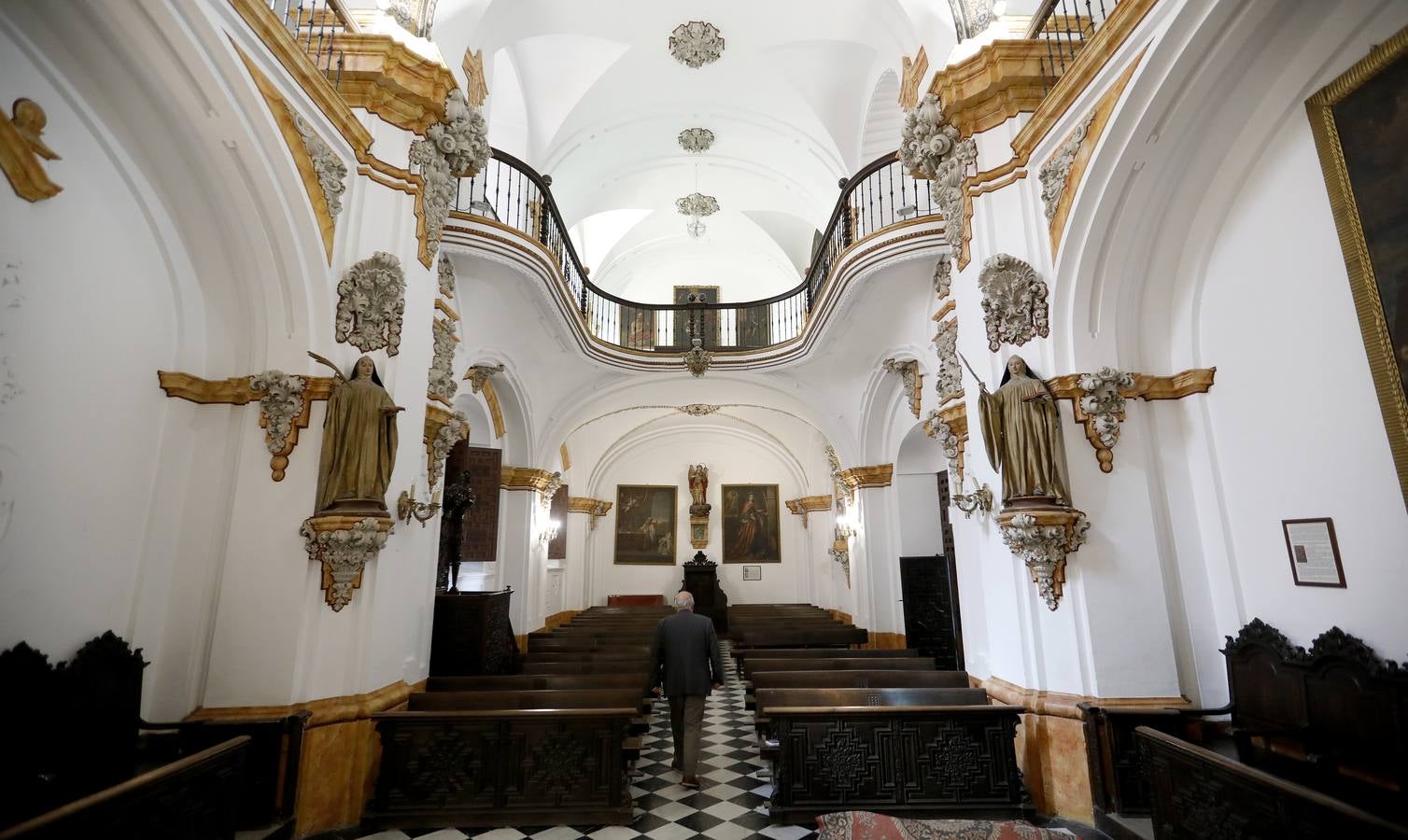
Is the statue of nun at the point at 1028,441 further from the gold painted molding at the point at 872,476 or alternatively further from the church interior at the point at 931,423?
the gold painted molding at the point at 872,476

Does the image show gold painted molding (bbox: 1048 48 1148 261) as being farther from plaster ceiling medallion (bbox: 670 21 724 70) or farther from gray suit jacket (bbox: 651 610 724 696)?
plaster ceiling medallion (bbox: 670 21 724 70)

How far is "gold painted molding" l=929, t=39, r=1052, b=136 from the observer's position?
212 inches

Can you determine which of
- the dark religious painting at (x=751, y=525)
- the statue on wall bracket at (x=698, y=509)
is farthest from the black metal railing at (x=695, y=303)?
the dark religious painting at (x=751, y=525)

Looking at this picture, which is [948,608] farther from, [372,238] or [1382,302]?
[372,238]

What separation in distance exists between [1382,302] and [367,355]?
6.10 metres

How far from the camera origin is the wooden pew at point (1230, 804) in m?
2.64

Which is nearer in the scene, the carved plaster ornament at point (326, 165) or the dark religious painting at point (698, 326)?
the carved plaster ornament at point (326, 165)

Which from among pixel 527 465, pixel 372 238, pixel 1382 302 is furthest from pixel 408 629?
pixel 1382 302

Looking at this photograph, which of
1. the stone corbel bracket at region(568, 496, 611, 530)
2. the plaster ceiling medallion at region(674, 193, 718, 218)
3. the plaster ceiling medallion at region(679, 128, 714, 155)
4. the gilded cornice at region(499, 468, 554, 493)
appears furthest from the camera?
the stone corbel bracket at region(568, 496, 611, 530)

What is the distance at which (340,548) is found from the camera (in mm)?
4492

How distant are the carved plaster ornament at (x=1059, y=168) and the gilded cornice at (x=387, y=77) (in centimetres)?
491

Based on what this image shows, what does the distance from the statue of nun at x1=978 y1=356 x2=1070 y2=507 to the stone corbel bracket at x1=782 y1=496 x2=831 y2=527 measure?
10541 mm

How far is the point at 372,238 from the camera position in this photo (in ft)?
17.1

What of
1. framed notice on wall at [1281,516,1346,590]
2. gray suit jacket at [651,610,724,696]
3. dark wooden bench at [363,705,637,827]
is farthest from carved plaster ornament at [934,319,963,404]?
dark wooden bench at [363,705,637,827]
